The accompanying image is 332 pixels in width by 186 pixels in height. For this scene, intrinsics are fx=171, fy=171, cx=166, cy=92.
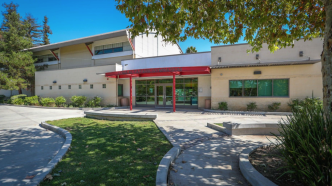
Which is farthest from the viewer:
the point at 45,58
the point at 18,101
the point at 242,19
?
the point at 45,58

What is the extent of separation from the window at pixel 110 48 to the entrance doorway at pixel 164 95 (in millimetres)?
6860

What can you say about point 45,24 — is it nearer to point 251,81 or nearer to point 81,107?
point 81,107

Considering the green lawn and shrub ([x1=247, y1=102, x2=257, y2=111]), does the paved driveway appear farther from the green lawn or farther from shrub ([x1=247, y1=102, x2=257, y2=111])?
shrub ([x1=247, y1=102, x2=257, y2=111])

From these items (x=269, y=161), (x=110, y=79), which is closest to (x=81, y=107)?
(x=110, y=79)

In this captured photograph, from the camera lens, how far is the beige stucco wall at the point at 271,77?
12.6 m

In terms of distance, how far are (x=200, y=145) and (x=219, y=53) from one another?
11018mm

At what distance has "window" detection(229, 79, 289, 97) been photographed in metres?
13.3

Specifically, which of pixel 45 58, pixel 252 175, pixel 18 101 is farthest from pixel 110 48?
pixel 252 175

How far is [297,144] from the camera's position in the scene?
3.03 m

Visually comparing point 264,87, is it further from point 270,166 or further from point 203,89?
point 270,166

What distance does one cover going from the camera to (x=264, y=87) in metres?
13.7

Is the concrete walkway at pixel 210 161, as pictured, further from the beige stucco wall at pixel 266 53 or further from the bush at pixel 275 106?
the beige stucco wall at pixel 266 53

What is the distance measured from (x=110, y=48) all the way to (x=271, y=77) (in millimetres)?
17623

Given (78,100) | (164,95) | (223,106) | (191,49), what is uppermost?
(191,49)
